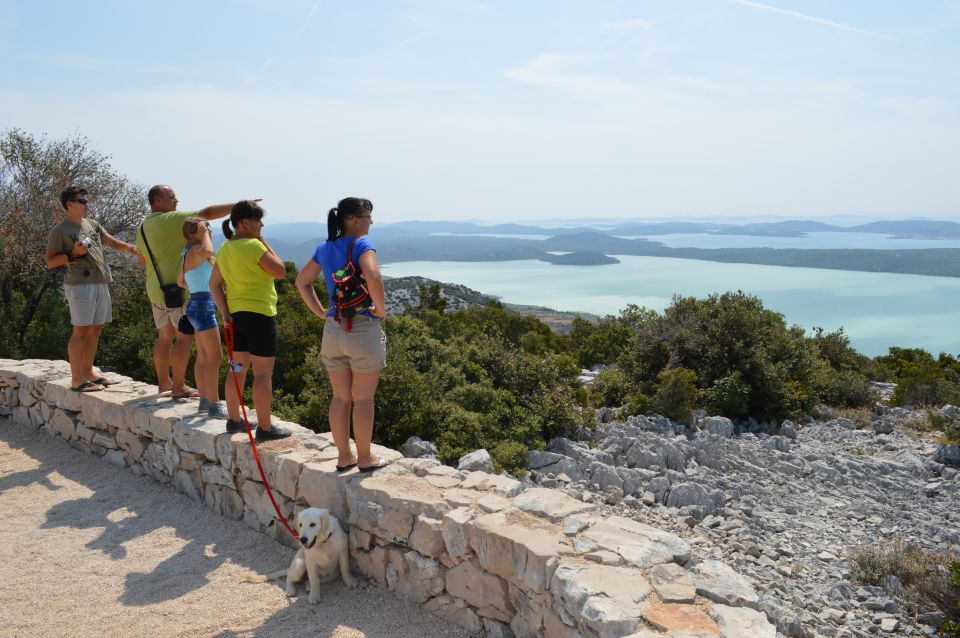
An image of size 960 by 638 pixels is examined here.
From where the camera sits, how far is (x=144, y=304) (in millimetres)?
12203

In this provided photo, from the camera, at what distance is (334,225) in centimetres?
427

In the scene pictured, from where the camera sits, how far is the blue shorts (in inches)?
223

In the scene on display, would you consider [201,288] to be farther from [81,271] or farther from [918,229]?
[918,229]

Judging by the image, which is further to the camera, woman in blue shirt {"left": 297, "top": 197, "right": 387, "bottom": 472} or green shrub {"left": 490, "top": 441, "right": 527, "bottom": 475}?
green shrub {"left": 490, "top": 441, "right": 527, "bottom": 475}

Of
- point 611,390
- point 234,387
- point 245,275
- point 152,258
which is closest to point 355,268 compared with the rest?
point 245,275

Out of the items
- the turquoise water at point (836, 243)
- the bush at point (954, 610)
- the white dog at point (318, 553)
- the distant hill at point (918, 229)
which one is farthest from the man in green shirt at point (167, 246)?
the distant hill at point (918, 229)

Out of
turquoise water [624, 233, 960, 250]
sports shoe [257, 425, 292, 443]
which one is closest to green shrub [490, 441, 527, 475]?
sports shoe [257, 425, 292, 443]

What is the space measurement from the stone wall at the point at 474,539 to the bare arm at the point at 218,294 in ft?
3.56

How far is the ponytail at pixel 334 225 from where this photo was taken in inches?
167

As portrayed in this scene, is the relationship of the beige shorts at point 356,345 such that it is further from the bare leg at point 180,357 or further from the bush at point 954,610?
the bush at point 954,610

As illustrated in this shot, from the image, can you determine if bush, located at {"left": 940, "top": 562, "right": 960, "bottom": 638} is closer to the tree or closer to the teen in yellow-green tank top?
the teen in yellow-green tank top

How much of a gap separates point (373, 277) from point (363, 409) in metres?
1.03

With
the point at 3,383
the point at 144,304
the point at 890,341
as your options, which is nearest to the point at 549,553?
the point at 3,383

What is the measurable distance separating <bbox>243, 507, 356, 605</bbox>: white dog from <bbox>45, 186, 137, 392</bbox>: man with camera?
366 centimetres
